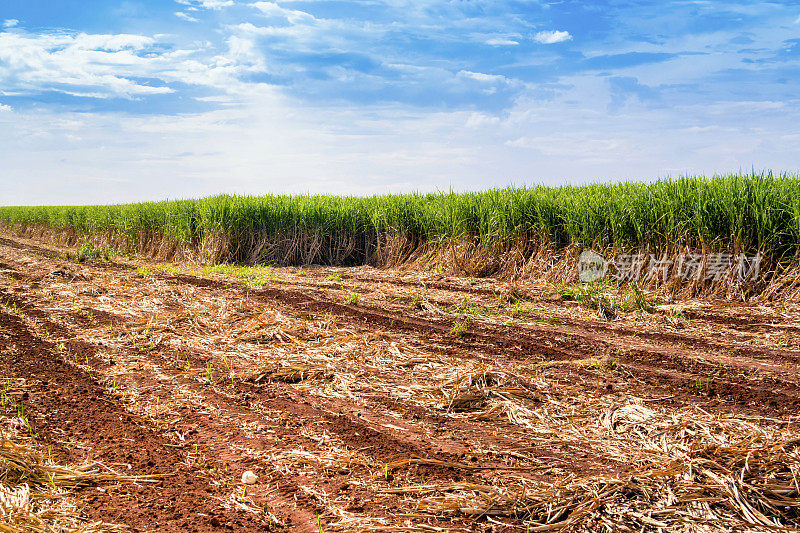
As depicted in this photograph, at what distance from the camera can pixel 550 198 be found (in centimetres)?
A: 1136

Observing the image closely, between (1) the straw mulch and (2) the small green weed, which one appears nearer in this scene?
(1) the straw mulch

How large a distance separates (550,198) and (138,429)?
9419 mm

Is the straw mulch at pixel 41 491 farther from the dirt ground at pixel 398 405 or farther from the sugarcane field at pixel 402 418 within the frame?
the dirt ground at pixel 398 405

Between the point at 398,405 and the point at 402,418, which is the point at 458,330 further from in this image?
the point at 402,418

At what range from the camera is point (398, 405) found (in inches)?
167

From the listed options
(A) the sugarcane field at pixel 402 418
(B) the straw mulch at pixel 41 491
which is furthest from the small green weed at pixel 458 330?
(B) the straw mulch at pixel 41 491

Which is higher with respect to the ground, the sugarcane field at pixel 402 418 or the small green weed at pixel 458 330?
the small green weed at pixel 458 330

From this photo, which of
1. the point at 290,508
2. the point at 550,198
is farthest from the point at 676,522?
the point at 550,198

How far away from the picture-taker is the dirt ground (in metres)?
2.84

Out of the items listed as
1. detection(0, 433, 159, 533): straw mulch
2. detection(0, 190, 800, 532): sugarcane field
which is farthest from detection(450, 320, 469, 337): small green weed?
detection(0, 433, 159, 533): straw mulch

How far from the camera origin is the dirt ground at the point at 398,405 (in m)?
2.84

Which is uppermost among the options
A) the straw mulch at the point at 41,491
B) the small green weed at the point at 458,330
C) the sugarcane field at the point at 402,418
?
the small green weed at the point at 458,330

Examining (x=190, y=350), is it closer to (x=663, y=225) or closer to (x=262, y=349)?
(x=262, y=349)

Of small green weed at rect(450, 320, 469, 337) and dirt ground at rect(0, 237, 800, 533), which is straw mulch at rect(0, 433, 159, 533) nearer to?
dirt ground at rect(0, 237, 800, 533)
